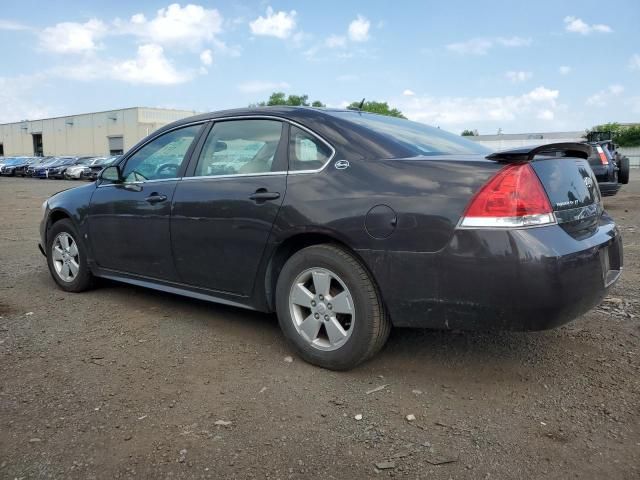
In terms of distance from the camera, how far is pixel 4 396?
3.05 m

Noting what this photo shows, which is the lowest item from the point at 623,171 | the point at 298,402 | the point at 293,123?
the point at 298,402

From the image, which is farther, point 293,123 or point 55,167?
point 55,167

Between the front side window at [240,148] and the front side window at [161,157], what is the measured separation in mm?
238

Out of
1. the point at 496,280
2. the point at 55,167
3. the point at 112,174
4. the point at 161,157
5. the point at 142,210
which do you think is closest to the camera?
the point at 496,280

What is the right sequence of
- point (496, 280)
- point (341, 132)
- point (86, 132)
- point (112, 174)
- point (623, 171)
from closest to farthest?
point (496, 280) → point (341, 132) → point (112, 174) → point (623, 171) → point (86, 132)

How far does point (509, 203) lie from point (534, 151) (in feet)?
1.09

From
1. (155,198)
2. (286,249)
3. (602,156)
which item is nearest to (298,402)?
(286,249)

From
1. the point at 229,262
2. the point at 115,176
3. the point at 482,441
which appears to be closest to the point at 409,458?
the point at 482,441

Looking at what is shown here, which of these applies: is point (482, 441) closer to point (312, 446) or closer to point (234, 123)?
point (312, 446)

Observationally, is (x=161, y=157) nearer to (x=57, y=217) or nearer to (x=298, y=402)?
(x=57, y=217)

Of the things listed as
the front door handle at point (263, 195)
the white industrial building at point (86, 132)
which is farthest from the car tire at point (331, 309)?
the white industrial building at point (86, 132)

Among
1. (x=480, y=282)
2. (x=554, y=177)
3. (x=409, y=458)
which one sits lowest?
(x=409, y=458)

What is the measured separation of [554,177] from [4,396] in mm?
3203

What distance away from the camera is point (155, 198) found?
4.22m
